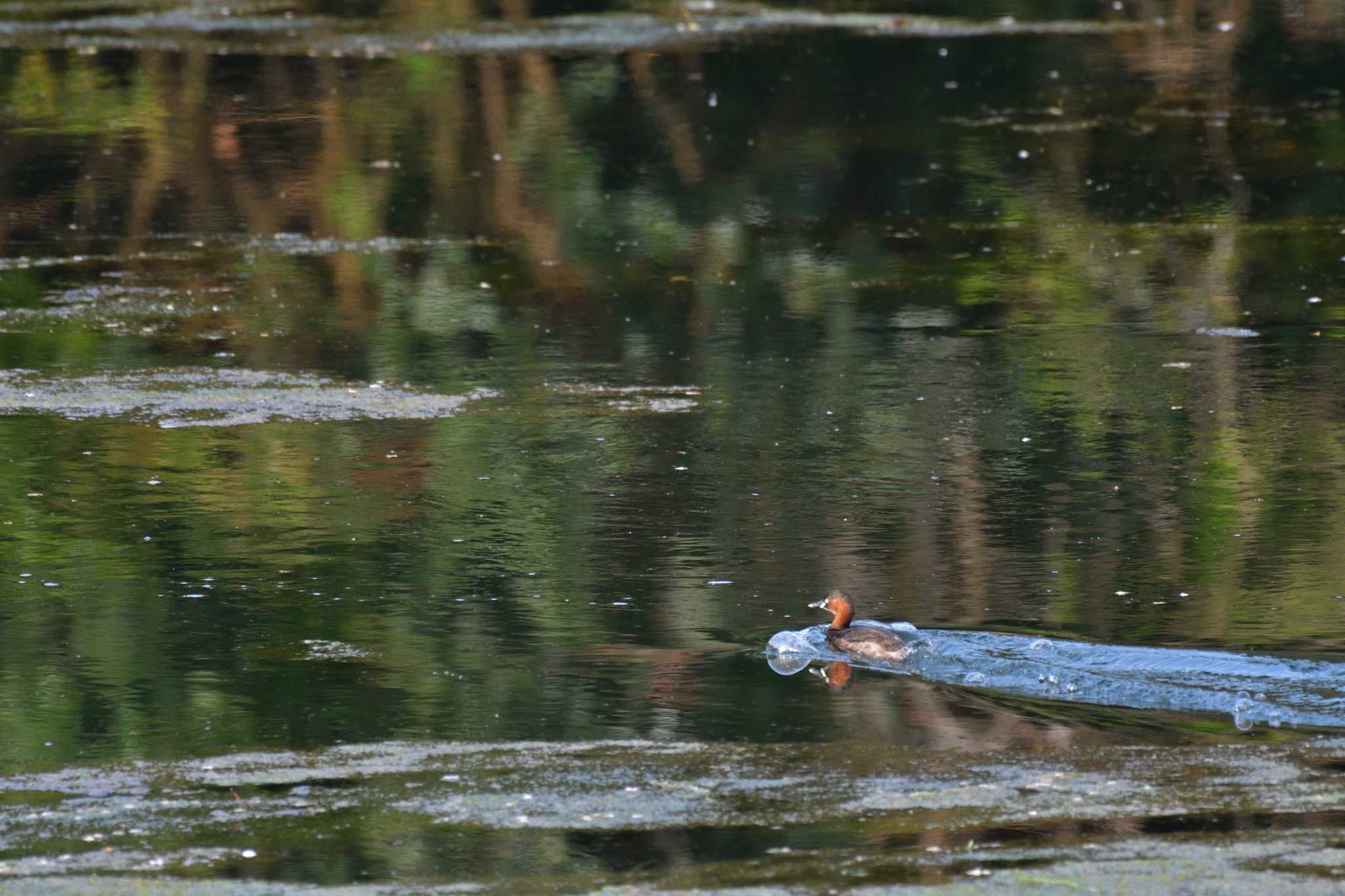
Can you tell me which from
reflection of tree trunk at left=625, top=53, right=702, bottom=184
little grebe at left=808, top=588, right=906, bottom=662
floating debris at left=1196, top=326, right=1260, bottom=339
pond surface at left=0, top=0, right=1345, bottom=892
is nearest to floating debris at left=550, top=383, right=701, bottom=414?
pond surface at left=0, top=0, right=1345, bottom=892

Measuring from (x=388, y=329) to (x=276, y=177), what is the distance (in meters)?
5.20

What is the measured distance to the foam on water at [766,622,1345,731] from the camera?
7.65 meters

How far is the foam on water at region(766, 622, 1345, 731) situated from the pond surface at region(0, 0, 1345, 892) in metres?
0.03

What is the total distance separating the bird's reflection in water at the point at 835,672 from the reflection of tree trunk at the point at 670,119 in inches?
408

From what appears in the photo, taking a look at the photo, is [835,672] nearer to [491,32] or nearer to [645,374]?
[645,374]

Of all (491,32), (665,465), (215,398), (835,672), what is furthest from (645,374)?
(491,32)

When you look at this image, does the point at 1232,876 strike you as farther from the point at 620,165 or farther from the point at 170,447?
the point at 620,165

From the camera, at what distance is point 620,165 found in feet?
61.7

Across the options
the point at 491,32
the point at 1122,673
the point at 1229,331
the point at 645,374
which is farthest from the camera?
the point at 491,32

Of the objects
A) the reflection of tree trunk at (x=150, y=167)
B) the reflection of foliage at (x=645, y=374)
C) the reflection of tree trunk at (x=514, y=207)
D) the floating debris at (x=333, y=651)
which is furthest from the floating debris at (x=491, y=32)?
the floating debris at (x=333, y=651)

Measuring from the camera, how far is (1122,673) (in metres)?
8.01

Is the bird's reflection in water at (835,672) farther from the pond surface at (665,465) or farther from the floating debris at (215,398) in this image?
the floating debris at (215,398)

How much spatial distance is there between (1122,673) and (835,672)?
1.05m

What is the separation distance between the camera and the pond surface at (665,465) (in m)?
6.82
